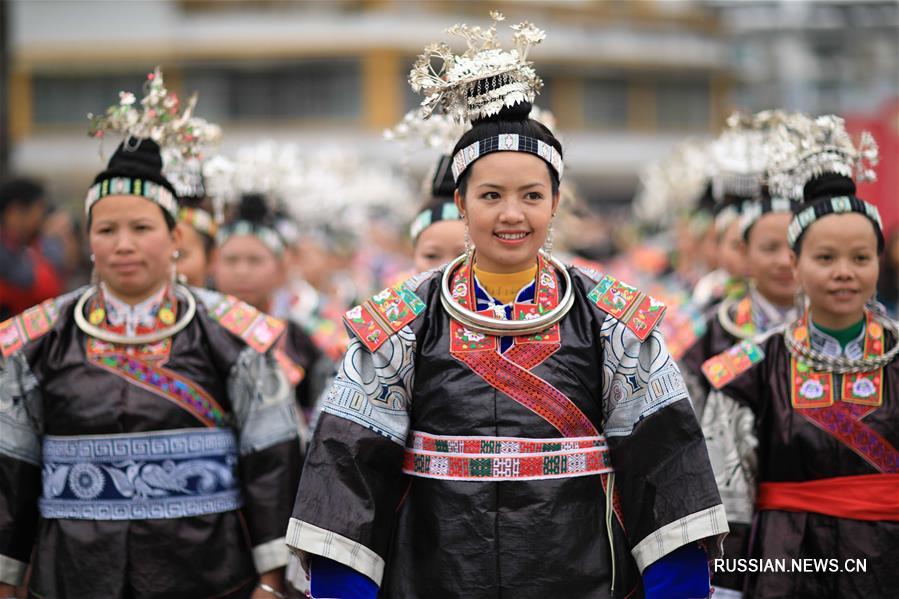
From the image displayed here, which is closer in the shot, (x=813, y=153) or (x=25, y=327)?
(x=25, y=327)

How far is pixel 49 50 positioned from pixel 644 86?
17.8 m

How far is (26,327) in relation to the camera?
4.13 metres

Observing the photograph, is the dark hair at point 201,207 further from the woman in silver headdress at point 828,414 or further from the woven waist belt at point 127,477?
the woman in silver headdress at point 828,414

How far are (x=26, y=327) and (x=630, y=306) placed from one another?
2.20 meters

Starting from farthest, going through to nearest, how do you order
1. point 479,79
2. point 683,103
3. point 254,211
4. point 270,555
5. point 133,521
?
1. point 683,103
2. point 254,211
3. point 270,555
4. point 133,521
5. point 479,79

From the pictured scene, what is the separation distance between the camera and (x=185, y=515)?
4031mm

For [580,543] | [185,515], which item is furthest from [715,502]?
[185,515]

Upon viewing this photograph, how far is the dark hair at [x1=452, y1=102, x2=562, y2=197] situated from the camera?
11.2 ft

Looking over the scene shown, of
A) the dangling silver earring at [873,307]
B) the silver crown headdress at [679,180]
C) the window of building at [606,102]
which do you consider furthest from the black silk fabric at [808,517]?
the window of building at [606,102]

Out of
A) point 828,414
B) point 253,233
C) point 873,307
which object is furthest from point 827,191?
point 253,233

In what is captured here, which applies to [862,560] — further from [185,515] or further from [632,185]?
[632,185]

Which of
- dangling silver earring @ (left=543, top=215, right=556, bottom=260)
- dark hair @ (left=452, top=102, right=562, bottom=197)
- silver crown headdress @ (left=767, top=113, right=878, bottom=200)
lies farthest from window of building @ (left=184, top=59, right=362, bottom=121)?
dark hair @ (left=452, top=102, right=562, bottom=197)

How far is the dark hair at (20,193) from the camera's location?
30.1ft

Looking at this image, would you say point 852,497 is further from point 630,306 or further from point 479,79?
point 479,79
